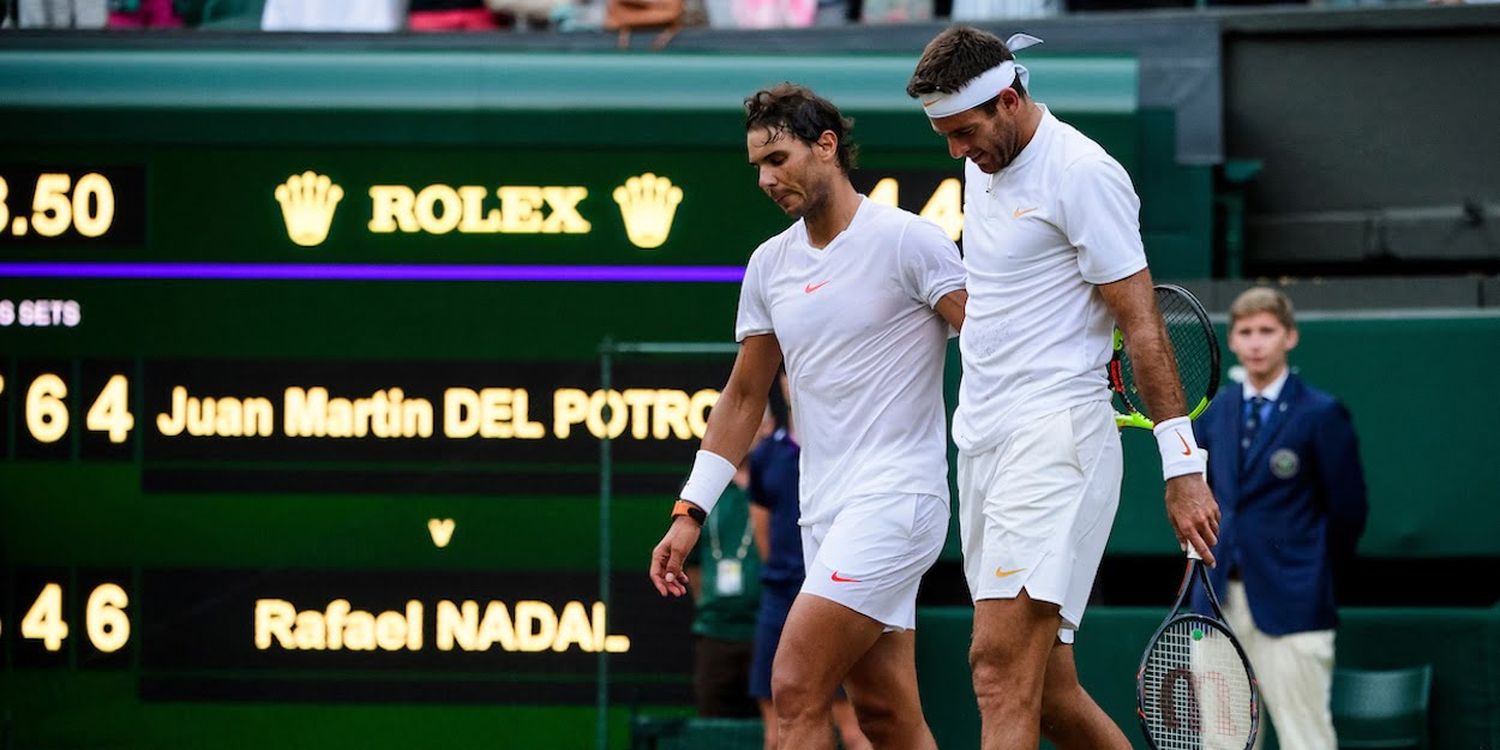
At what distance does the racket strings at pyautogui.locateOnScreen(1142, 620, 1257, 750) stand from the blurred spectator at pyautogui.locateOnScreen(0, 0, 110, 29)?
6822mm

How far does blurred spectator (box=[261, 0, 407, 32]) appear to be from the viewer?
10250 millimetres

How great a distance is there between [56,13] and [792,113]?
608cm

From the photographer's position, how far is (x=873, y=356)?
17.7 feet

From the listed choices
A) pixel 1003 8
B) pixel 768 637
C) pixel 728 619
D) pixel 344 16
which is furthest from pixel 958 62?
pixel 344 16

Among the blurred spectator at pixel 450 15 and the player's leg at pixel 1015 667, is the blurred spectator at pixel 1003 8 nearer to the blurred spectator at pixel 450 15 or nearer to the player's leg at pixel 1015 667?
the blurred spectator at pixel 450 15

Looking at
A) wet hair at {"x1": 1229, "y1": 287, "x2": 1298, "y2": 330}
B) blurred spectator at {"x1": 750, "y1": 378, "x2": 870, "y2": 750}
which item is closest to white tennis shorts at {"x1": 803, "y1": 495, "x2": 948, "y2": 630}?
wet hair at {"x1": 1229, "y1": 287, "x2": 1298, "y2": 330}

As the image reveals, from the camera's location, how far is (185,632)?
9133 millimetres

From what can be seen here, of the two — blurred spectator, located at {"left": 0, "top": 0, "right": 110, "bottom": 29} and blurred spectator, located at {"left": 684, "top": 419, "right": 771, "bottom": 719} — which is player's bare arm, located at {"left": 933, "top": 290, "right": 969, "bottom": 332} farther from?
blurred spectator, located at {"left": 0, "top": 0, "right": 110, "bottom": 29}

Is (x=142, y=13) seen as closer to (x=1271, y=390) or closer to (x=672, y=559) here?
(x=1271, y=390)

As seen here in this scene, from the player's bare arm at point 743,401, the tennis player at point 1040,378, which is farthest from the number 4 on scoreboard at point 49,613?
the tennis player at point 1040,378

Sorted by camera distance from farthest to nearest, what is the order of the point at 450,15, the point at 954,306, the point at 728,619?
the point at 450,15 < the point at 728,619 < the point at 954,306

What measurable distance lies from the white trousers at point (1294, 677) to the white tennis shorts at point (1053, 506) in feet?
9.63

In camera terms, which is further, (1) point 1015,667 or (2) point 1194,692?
(2) point 1194,692

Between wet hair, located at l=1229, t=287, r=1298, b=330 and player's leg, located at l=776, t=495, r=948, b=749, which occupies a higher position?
wet hair, located at l=1229, t=287, r=1298, b=330
